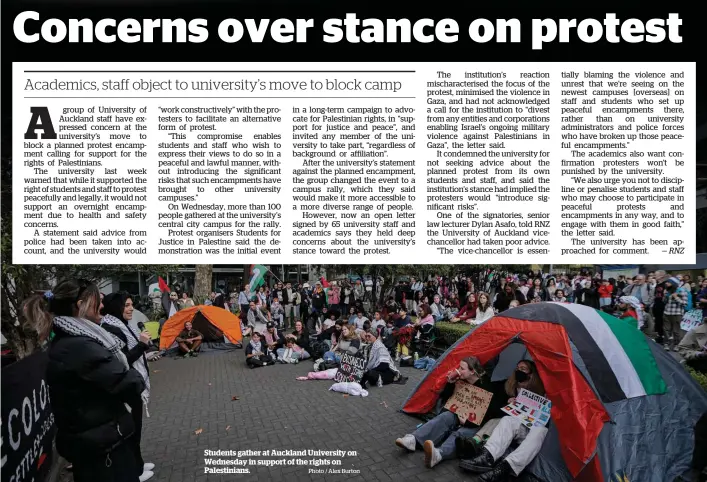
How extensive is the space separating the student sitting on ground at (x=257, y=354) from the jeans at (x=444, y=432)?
5.09 metres

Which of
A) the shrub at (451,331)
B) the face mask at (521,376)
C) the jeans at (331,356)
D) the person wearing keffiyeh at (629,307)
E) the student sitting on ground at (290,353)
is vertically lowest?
the student sitting on ground at (290,353)

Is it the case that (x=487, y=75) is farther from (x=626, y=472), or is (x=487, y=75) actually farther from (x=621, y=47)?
(x=626, y=472)

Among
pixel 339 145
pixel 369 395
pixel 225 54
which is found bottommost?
pixel 369 395

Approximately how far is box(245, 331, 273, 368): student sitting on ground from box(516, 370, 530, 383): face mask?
5842 mm

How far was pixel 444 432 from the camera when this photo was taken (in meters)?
4.39

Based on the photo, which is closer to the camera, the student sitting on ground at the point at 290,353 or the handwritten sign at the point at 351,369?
the handwritten sign at the point at 351,369

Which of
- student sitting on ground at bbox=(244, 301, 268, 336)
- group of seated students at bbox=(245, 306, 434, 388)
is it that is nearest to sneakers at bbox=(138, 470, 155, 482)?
group of seated students at bbox=(245, 306, 434, 388)

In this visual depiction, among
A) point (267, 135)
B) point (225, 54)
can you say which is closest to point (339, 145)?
point (267, 135)

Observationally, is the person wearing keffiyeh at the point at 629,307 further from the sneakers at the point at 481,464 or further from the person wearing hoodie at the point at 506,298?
the sneakers at the point at 481,464

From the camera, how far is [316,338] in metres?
9.77

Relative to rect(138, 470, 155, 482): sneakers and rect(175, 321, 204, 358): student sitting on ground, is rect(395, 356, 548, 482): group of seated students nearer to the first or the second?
rect(138, 470, 155, 482): sneakers

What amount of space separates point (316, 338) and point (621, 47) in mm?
8020

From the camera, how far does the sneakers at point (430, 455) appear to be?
156 inches

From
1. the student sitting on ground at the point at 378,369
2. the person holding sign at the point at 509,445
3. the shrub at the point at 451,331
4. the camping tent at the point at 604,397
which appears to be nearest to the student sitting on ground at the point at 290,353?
the student sitting on ground at the point at 378,369
